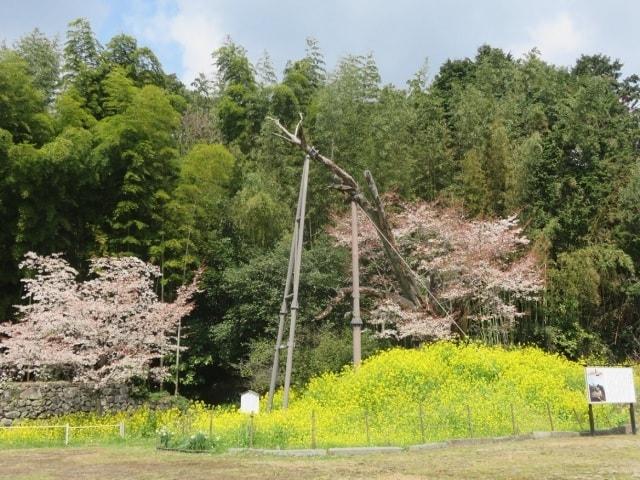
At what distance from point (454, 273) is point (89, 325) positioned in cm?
1052

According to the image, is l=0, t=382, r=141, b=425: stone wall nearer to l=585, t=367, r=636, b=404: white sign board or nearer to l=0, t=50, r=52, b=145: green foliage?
l=0, t=50, r=52, b=145: green foliage

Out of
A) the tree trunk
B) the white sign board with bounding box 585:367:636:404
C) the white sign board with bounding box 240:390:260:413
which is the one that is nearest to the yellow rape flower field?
the white sign board with bounding box 240:390:260:413

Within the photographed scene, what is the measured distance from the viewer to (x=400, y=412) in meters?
12.0

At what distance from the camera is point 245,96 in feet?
84.5

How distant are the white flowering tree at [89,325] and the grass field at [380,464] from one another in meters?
5.81

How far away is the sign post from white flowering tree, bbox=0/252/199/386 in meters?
10.7

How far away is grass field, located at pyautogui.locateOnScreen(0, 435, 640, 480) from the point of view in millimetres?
7027

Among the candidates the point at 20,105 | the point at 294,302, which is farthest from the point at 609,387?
the point at 20,105

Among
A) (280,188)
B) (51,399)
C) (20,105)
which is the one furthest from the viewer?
(280,188)

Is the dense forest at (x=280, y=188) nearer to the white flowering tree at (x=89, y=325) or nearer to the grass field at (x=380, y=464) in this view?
the white flowering tree at (x=89, y=325)

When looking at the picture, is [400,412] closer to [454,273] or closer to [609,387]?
[609,387]

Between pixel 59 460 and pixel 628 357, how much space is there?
59.7 feet

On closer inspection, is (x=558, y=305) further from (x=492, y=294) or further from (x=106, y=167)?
(x=106, y=167)

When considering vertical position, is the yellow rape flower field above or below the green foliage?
below
